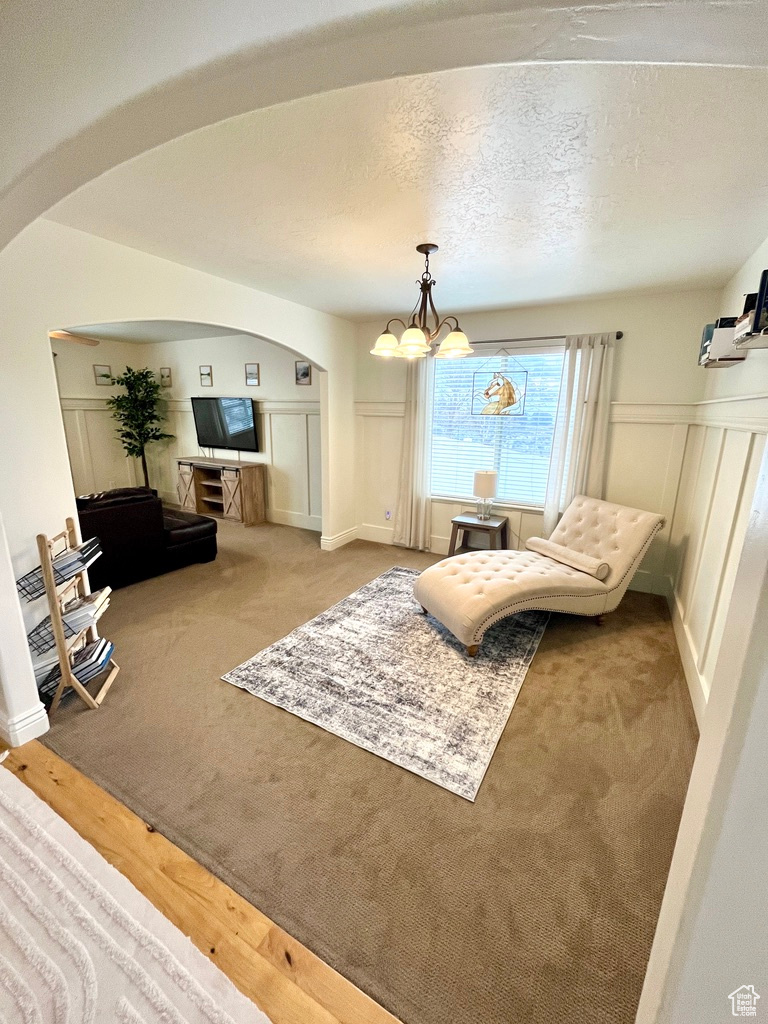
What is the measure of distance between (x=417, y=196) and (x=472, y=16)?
135cm

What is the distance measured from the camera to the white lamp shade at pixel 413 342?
2.21 metres

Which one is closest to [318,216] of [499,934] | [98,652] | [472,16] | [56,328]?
[56,328]

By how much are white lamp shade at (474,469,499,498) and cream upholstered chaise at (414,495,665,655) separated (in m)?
0.67

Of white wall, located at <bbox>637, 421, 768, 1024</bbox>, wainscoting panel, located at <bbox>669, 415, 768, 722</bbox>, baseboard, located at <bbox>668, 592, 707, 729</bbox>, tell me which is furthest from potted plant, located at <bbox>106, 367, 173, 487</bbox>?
white wall, located at <bbox>637, 421, 768, 1024</bbox>

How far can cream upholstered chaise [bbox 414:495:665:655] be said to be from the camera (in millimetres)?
2613

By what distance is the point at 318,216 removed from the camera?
1.95 m

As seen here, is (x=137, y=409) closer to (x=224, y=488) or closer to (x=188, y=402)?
(x=188, y=402)

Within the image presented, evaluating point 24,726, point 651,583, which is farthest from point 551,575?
point 24,726

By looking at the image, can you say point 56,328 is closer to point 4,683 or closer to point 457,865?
point 4,683

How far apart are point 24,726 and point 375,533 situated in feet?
11.5

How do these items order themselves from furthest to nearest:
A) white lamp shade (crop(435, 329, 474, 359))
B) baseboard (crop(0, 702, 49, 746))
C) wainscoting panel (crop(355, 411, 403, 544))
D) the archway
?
the archway < wainscoting panel (crop(355, 411, 403, 544)) < white lamp shade (crop(435, 329, 474, 359)) < baseboard (crop(0, 702, 49, 746))

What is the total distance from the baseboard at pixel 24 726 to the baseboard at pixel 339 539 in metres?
2.91

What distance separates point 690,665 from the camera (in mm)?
2408

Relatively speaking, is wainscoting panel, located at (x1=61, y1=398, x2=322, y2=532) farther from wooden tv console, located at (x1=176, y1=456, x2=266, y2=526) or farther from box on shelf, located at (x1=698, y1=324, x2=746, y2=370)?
box on shelf, located at (x1=698, y1=324, x2=746, y2=370)
